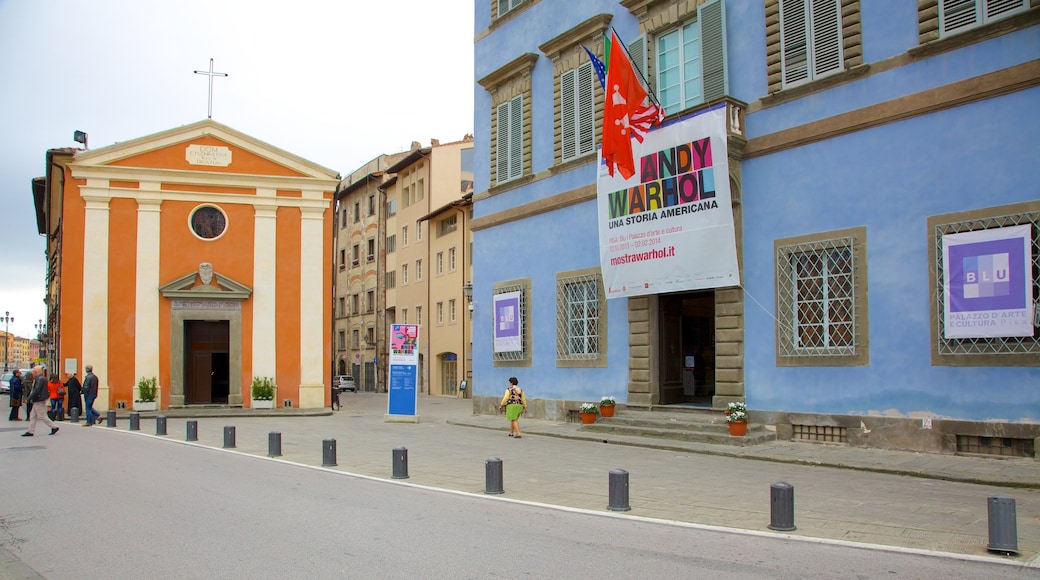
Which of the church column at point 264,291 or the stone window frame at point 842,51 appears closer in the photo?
the stone window frame at point 842,51

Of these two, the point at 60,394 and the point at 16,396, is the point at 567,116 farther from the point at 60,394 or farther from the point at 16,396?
the point at 16,396

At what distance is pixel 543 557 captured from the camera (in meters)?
6.87

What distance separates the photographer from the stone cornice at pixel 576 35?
66.0 feet

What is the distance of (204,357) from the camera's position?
30.5m

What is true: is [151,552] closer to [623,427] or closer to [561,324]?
[623,427]

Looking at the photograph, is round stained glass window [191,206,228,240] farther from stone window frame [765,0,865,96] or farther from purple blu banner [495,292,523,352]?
stone window frame [765,0,865,96]

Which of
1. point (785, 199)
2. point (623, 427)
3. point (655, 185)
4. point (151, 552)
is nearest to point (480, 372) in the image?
point (623, 427)

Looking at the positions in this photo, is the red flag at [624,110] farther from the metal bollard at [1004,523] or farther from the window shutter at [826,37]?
the metal bollard at [1004,523]

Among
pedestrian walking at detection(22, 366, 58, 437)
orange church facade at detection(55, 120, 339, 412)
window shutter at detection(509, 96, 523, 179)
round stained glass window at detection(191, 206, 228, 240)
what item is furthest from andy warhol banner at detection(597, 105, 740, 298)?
round stained glass window at detection(191, 206, 228, 240)

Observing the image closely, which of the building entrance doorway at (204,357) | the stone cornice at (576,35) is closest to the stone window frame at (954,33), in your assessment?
the stone cornice at (576,35)

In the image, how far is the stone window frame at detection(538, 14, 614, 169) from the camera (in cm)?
2019

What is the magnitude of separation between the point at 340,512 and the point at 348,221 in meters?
55.2

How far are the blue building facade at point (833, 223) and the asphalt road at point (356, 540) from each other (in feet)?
22.7

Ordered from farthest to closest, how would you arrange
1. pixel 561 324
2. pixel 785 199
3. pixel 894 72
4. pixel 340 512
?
pixel 561 324, pixel 785 199, pixel 894 72, pixel 340 512
